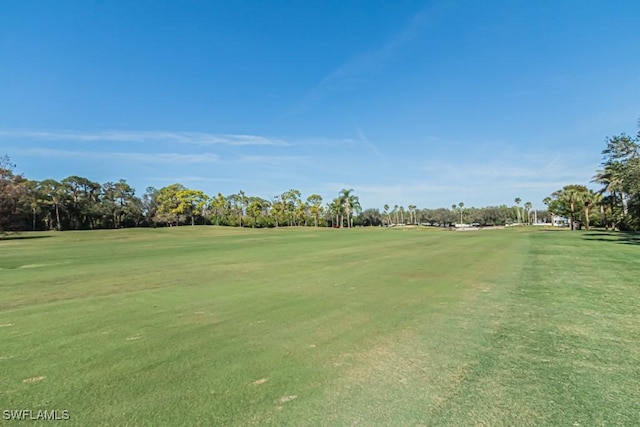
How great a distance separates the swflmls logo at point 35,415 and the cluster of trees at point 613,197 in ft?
109

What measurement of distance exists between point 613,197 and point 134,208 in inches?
→ 3714

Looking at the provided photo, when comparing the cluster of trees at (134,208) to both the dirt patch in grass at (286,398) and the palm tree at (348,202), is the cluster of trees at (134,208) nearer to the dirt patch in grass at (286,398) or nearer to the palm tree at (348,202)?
the palm tree at (348,202)

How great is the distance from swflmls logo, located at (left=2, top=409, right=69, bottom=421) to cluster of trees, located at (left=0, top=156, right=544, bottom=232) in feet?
173

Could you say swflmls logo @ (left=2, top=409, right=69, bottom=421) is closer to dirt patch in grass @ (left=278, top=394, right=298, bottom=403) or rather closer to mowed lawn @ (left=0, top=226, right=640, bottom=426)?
mowed lawn @ (left=0, top=226, right=640, bottom=426)

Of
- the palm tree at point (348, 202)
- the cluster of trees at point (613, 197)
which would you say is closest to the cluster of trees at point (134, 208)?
the palm tree at point (348, 202)

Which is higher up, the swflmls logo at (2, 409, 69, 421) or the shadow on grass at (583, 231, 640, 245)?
the swflmls logo at (2, 409, 69, 421)

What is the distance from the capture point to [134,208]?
8119cm

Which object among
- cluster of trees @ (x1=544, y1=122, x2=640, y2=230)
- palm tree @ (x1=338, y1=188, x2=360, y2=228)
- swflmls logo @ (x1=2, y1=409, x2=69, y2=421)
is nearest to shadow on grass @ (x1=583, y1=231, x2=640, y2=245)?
cluster of trees @ (x1=544, y1=122, x2=640, y2=230)

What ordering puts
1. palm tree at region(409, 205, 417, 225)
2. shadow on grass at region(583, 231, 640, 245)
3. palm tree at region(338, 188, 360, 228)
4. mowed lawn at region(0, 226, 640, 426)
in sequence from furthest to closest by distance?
1. palm tree at region(409, 205, 417, 225)
2. palm tree at region(338, 188, 360, 228)
3. shadow on grass at region(583, 231, 640, 245)
4. mowed lawn at region(0, 226, 640, 426)

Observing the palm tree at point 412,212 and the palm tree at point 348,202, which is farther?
the palm tree at point 412,212

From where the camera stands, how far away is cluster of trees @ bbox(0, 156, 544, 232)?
56.7 metres

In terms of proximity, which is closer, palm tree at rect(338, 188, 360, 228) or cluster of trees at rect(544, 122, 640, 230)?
cluster of trees at rect(544, 122, 640, 230)

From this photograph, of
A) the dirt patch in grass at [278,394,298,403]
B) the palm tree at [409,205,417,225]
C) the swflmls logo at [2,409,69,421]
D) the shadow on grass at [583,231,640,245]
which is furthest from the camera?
the palm tree at [409,205,417,225]

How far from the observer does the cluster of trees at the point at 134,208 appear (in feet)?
186
